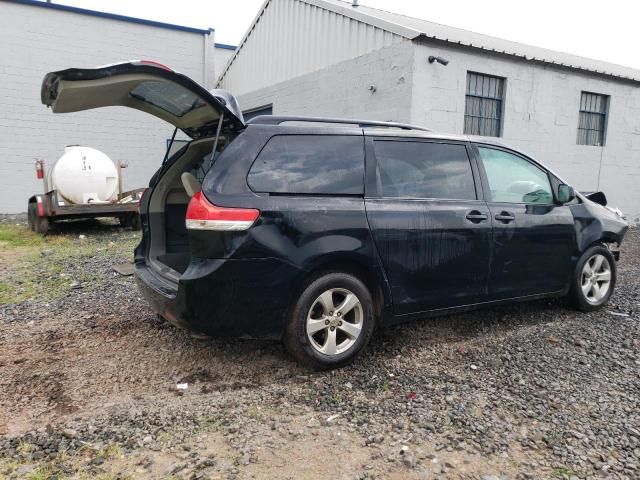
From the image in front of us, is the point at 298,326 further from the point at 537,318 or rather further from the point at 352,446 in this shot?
the point at 537,318

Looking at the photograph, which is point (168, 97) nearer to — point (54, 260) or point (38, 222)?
point (54, 260)

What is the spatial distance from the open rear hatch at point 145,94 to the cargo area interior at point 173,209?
29cm

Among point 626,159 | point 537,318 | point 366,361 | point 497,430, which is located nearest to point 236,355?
point 366,361

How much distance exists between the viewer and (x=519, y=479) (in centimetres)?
244

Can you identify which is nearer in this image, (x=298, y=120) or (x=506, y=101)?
(x=298, y=120)

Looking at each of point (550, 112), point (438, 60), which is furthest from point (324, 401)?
point (550, 112)

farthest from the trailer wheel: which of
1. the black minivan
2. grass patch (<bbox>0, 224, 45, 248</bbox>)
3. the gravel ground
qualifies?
the black minivan

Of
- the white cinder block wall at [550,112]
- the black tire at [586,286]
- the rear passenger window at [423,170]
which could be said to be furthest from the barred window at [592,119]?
the rear passenger window at [423,170]

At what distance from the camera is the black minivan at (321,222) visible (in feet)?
10.5

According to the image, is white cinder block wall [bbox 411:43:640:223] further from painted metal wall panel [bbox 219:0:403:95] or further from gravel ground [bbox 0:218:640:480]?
gravel ground [bbox 0:218:640:480]

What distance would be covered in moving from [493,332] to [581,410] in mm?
1381

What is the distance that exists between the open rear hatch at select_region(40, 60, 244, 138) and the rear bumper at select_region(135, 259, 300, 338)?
104 centimetres

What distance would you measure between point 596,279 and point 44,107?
46.1 ft

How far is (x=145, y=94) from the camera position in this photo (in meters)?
3.55
